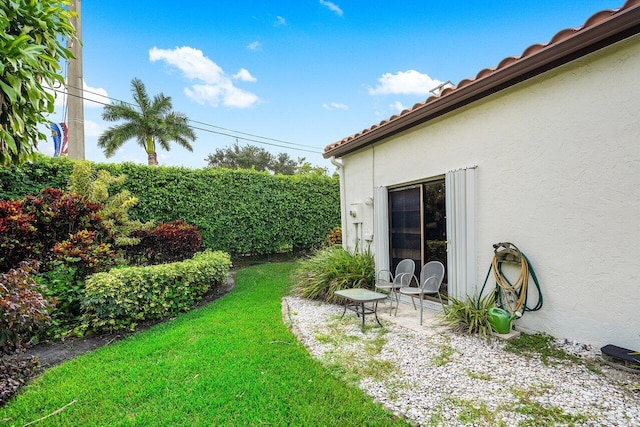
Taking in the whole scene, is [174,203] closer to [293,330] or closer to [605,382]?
[293,330]

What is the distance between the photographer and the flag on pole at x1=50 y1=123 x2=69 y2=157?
36.3 ft

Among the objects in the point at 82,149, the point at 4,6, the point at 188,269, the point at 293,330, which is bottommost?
the point at 293,330

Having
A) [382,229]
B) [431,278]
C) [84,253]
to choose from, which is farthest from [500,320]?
[84,253]

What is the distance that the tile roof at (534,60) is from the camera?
3229 millimetres

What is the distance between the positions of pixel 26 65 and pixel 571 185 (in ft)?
18.2

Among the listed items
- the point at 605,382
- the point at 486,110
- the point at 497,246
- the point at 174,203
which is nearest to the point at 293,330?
the point at 497,246

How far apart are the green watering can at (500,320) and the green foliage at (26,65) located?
5.39m

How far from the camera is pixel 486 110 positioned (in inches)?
187

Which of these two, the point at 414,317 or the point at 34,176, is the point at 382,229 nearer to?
the point at 414,317

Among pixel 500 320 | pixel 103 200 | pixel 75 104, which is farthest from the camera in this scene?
pixel 75 104

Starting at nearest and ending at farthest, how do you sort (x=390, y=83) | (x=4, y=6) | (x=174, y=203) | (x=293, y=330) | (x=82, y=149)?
1. (x=4, y=6)
2. (x=293, y=330)
3. (x=174, y=203)
4. (x=82, y=149)
5. (x=390, y=83)

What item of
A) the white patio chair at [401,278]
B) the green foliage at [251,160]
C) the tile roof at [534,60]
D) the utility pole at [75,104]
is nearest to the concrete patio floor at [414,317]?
the white patio chair at [401,278]

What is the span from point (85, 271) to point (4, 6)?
496 centimetres

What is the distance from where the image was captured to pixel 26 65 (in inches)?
81.4
